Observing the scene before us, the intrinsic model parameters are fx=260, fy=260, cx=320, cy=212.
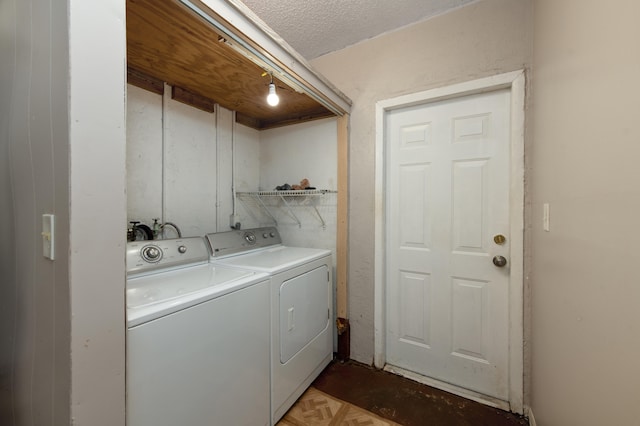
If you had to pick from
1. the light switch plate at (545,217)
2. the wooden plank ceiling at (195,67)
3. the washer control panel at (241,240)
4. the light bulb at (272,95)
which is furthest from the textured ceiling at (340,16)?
the washer control panel at (241,240)

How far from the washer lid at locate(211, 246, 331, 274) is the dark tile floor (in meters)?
0.91

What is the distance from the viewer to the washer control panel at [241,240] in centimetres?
174

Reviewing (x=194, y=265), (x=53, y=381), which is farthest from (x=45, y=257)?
(x=194, y=265)

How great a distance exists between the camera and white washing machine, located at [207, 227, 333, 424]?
4.87 ft

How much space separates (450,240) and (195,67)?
2.02 metres

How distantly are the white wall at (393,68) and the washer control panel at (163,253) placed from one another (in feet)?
3.73

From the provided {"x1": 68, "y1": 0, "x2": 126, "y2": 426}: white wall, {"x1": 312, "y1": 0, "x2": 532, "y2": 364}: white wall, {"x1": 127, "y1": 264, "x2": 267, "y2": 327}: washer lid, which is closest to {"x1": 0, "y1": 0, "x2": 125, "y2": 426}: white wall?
{"x1": 68, "y1": 0, "x2": 126, "y2": 426}: white wall

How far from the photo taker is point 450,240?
1818 millimetres

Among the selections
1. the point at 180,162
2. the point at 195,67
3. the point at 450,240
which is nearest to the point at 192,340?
the point at 180,162

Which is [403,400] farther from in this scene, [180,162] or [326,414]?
[180,162]

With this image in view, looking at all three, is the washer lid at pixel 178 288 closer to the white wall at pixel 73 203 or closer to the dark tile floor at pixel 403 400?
the white wall at pixel 73 203

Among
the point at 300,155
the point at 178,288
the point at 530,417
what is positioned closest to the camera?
the point at 178,288

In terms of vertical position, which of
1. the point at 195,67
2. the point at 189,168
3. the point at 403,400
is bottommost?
the point at 403,400

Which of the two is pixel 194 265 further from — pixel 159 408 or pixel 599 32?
pixel 599 32
